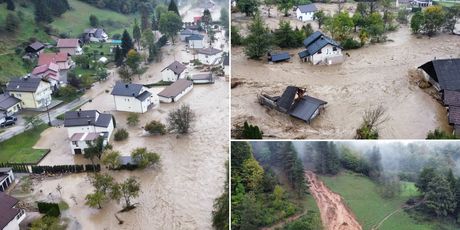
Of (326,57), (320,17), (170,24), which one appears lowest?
(170,24)

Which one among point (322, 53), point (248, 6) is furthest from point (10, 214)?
point (248, 6)

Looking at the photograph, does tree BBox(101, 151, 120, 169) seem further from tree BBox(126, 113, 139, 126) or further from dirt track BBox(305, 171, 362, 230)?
dirt track BBox(305, 171, 362, 230)

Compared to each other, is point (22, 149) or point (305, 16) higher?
point (305, 16)

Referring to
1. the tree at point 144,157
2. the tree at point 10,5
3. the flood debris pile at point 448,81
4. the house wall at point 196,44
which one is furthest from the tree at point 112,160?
the tree at point 10,5

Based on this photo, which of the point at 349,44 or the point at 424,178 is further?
the point at 349,44

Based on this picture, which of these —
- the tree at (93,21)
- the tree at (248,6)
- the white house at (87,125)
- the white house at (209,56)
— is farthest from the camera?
the tree at (93,21)

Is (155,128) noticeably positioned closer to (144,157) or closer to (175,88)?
(144,157)

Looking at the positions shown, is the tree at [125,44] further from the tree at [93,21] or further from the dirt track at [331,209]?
the dirt track at [331,209]
